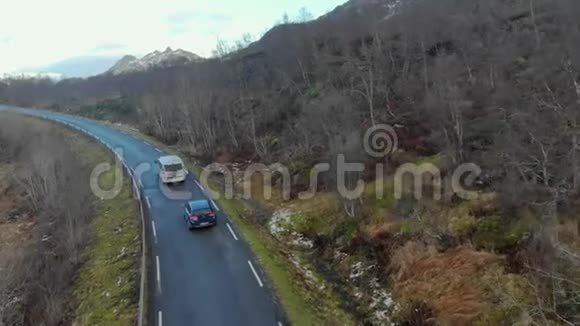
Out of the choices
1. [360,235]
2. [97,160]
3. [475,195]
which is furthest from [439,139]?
[97,160]

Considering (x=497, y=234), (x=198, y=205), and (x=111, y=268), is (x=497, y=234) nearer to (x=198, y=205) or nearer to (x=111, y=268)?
(x=198, y=205)

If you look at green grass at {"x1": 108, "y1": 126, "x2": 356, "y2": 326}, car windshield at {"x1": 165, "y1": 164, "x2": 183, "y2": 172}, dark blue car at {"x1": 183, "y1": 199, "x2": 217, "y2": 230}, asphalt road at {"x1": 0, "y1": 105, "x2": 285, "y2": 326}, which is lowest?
green grass at {"x1": 108, "y1": 126, "x2": 356, "y2": 326}

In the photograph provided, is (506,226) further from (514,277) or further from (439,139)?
(439,139)

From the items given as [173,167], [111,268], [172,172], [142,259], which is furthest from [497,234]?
[173,167]

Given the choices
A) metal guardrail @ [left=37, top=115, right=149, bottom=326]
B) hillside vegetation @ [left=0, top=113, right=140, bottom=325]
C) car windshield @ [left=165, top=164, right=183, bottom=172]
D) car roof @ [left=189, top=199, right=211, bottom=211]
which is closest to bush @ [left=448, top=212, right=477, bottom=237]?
car roof @ [left=189, top=199, right=211, bottom=211]

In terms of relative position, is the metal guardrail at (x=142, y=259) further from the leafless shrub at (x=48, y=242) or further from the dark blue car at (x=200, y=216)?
the leafless shrub at (x=48, y=242)

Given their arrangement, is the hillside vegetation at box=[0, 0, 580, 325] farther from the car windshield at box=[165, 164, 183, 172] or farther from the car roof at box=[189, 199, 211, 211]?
the car windshield at box=[165, 164, 183, 172]
